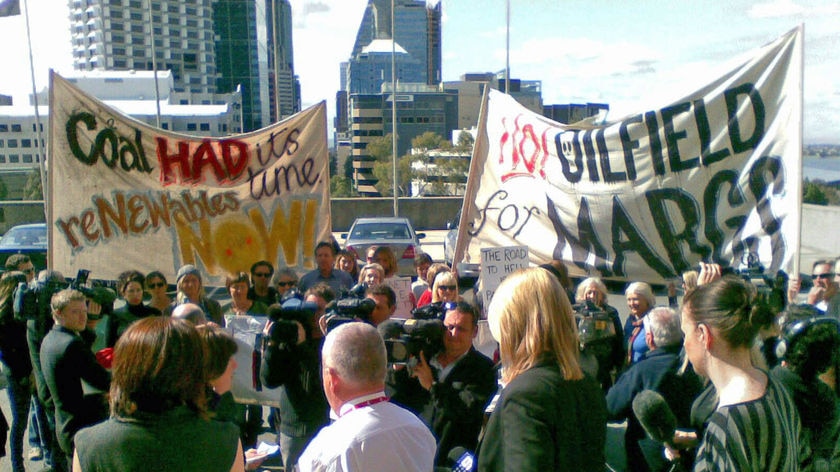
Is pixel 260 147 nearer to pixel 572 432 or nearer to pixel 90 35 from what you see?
pixel 572 432

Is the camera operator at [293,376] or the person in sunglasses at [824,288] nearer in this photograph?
the camera operator at [293,376]

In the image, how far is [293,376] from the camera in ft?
12.8

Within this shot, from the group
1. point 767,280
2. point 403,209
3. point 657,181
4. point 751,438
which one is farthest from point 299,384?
point 403,209

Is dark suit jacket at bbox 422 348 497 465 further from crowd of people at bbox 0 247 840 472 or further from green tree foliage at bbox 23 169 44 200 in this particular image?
green tree foliage at bbox 23 169 44 200

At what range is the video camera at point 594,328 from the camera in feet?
14.4

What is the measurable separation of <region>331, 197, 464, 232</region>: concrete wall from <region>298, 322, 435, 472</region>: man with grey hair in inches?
914

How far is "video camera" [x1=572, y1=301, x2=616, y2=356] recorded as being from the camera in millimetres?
4387

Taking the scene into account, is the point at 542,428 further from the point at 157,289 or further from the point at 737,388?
the point at 157,289

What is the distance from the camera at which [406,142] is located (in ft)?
425

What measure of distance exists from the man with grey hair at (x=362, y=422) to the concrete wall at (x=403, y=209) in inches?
914

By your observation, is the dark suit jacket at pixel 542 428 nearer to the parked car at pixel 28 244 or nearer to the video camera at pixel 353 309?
the video camera at pixel 353 309

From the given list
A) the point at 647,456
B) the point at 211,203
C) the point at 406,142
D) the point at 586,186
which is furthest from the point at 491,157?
the point at 406,142

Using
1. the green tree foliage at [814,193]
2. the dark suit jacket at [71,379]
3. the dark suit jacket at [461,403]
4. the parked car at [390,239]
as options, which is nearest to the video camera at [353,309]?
the dark suit jacket at [461,403]

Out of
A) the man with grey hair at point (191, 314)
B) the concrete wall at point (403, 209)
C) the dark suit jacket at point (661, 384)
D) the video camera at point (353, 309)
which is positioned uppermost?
the video camera at point (353, 309)
